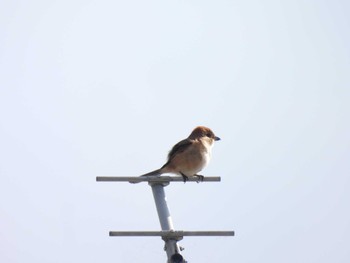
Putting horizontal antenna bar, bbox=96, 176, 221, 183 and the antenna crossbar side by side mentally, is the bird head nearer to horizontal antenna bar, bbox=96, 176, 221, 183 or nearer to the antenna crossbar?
horizontal antenna bar, bbox=96, 176, 221, 183

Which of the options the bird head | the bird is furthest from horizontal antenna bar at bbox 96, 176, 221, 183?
the bird head

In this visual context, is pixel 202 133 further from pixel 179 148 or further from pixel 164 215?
pixel 164 215

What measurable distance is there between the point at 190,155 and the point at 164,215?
166 inches

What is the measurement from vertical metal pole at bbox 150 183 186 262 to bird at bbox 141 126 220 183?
327 cm

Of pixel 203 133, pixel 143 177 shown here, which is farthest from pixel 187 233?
pixel 203 133

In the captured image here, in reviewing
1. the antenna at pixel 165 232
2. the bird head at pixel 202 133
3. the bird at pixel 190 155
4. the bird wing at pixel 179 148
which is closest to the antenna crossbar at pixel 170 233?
A: the antenna at pixel 165 232

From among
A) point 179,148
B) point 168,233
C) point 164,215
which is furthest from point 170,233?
point 179,148

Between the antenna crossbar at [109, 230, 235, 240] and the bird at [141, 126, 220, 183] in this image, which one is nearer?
the antenna crossbar at [109, 230, 235, 240]

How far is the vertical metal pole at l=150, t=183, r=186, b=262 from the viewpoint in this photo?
728cm

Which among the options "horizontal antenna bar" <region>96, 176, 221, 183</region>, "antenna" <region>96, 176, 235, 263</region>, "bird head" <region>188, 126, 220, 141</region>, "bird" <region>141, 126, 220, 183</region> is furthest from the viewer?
"bird head" <region>188, 126, 220, 141</region>

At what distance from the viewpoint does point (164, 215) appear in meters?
7.44

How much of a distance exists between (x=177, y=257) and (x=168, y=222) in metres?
0.36

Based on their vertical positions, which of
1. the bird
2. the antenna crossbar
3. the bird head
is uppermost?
the bird head

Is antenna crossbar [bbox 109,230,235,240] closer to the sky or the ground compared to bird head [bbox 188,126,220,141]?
closer to the ground
